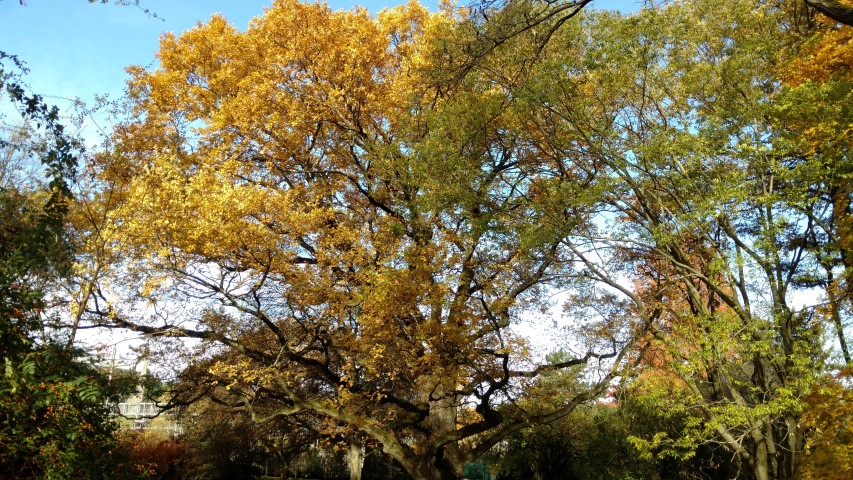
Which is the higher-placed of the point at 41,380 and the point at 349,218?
the point at 349,218

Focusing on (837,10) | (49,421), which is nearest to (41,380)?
(49,421)

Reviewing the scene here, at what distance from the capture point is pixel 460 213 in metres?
10.3

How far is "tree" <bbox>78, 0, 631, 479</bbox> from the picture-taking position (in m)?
9.66

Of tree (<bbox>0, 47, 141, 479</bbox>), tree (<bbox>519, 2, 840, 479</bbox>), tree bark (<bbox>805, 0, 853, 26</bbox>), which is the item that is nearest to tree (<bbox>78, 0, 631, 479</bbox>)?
tree (<bbox>519, 2, 840, 479</bbox>)

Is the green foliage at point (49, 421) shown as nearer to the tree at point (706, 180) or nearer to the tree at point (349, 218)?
the tree at point (349, 218)

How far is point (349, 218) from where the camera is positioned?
41.3ft

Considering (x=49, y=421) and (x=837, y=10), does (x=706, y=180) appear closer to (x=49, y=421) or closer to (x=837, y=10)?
(x=837, y=10)

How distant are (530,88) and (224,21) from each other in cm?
837

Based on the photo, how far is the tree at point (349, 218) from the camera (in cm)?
966

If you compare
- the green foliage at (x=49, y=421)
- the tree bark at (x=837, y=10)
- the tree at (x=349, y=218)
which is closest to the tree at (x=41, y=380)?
the green foliage at (x=49, y=421)

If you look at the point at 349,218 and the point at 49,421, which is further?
the point at 349,218

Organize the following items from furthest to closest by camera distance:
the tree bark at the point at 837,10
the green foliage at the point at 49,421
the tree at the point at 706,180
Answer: the tree at the point at 706,180 → the green foliage at the point at 49,421 → the tree bark at the point at 837,10

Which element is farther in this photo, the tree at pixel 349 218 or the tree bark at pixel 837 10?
the tree at pixel 349 218

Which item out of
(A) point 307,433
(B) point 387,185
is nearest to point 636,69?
(B) point 387,185
